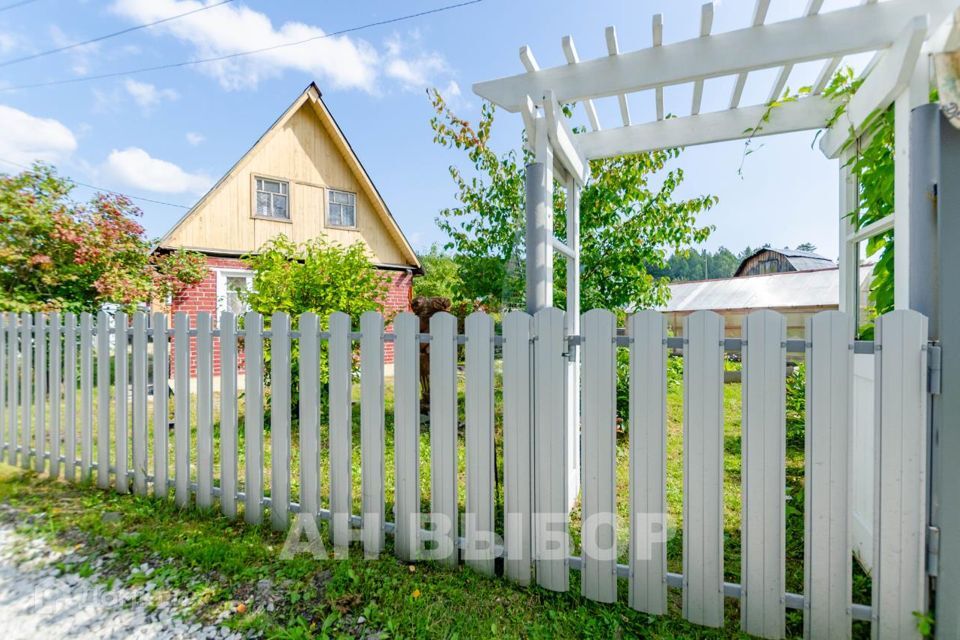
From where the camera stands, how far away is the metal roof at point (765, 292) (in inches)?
412

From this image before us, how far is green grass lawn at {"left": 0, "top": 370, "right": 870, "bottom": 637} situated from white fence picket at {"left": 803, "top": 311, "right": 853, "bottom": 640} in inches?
8.6

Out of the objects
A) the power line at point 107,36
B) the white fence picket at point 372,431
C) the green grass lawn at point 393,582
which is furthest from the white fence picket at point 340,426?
the power line at point 107,36

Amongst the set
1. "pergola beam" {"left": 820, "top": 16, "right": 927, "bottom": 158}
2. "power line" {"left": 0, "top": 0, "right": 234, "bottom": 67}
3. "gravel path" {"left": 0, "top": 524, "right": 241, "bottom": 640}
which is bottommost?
"gravel path" {"left": 0, "top": 524, "right": 241, "bottom": 640}

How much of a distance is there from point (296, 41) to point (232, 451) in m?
9.50

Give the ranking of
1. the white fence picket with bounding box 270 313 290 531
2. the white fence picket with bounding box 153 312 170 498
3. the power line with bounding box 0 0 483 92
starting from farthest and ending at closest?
the power line with bounding box 0 0 483 92, the white fence picket with bounding box 153 312 170 498, the white fence picket with bounding box 270 313 290 531

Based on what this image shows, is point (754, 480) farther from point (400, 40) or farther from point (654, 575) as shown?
point (400, 40)

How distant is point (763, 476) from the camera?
1.76 m

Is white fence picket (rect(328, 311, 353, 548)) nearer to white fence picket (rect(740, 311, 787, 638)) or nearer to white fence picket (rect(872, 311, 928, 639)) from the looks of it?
white fence picket (rect(740, 311, 787, 638))

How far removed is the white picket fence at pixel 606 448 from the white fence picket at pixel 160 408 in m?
0.15

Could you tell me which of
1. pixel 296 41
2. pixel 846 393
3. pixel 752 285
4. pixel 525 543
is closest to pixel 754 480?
pixel 846 393

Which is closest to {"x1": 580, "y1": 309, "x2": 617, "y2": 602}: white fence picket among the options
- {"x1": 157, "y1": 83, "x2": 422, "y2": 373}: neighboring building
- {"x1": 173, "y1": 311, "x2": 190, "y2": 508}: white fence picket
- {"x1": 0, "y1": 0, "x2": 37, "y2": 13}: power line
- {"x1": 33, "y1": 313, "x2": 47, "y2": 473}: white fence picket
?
{"x1": 173, "y1": 311, "x2": 190, "y2": 508}: white fence picket

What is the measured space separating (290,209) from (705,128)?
30.2 ft

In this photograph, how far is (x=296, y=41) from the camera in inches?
357

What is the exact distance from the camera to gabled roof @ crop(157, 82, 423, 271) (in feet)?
28.0
